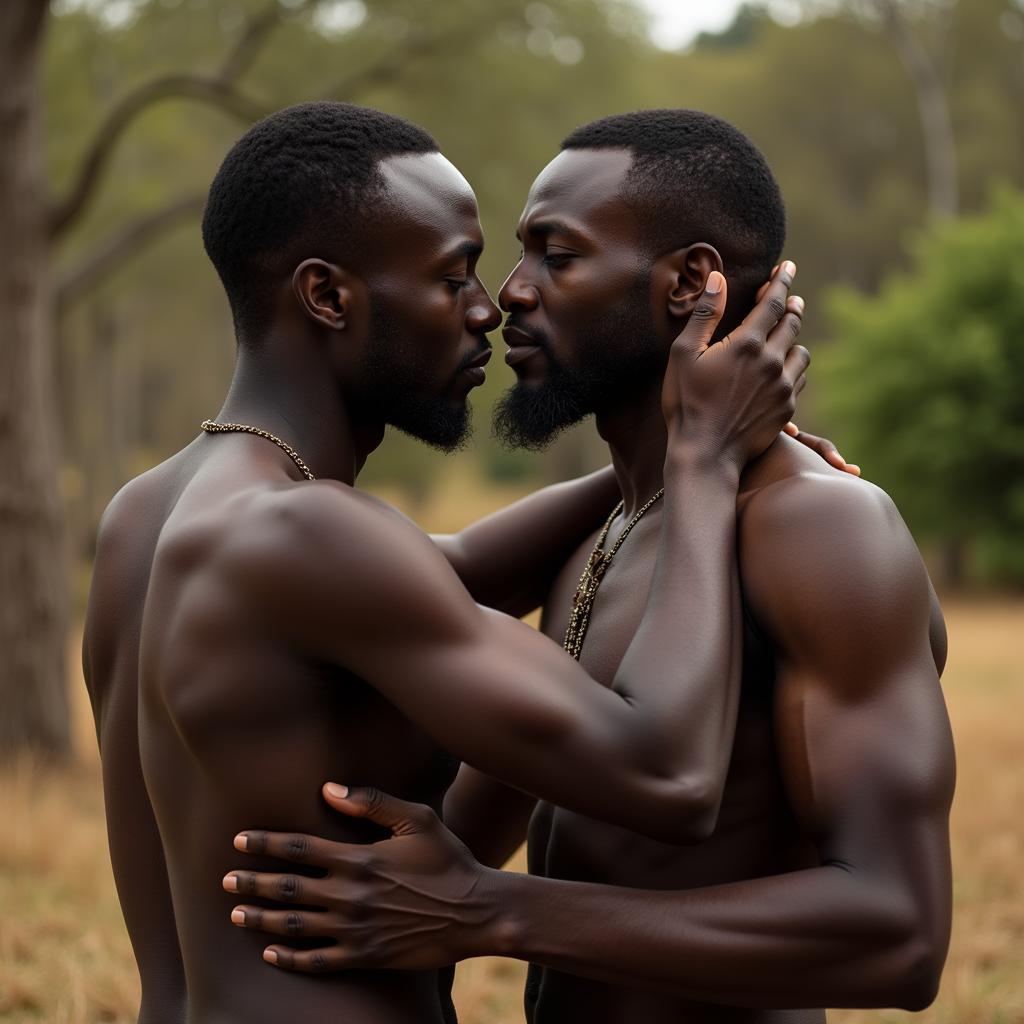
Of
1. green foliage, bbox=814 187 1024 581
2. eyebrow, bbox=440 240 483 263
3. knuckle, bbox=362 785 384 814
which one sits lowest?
green foliage, bbox=814 187 1024 581

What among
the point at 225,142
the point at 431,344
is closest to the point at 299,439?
the point at 431,344

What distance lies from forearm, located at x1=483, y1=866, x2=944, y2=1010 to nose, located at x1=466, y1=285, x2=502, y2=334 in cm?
98

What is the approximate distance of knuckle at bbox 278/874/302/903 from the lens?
2340mm

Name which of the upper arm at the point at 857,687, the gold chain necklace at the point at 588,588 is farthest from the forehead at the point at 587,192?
the upper arm at the point at 857,687

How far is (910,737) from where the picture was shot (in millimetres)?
2451

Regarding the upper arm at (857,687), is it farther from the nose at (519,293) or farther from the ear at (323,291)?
the ear at (323,291)

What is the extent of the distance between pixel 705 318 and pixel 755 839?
961 millimetres

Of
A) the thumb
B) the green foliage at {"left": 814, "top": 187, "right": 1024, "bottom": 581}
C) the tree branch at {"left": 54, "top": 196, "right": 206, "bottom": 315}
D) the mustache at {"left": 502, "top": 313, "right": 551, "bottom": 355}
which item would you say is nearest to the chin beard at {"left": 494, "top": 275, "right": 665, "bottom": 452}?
the mustache at {"left": 502, "top": 313, "right": 551, "bottom": 355}

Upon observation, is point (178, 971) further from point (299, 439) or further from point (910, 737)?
point (910, 737)

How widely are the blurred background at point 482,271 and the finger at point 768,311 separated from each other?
3.44 m

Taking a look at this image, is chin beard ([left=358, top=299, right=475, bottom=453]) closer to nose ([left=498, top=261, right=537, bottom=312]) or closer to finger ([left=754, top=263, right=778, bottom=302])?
nose ([left=498, top=261, right=537, bottom=312])

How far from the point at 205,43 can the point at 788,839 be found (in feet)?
43.1

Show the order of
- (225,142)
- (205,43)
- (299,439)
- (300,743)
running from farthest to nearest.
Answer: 1. (225,142)
2. (205,43)
3. (299,439)
4. (300,743)

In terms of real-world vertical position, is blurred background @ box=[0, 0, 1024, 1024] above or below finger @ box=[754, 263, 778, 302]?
below
